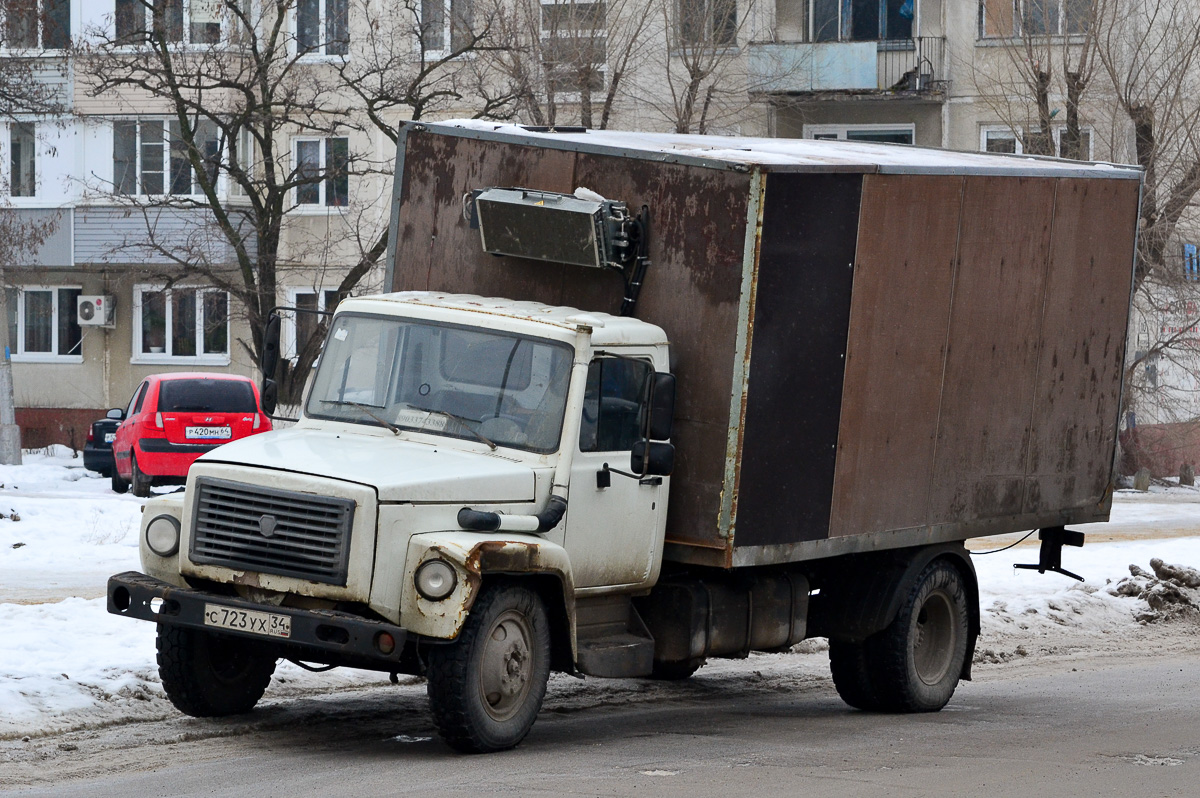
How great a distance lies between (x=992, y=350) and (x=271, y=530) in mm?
4838

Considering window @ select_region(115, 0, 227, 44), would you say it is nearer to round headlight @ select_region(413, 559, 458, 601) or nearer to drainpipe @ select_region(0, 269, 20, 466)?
drainpipe @ select_region(0, 269, 20, 466)

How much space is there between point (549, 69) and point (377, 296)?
20.3 meters

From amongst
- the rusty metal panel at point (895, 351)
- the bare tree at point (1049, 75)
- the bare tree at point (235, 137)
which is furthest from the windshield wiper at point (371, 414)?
the bare tree at point (1049, 75)

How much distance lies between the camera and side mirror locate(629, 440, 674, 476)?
837 centimetres

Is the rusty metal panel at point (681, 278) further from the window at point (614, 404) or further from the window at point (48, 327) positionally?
the window at point (48, 327)

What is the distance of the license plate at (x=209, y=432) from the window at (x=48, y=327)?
669 inches

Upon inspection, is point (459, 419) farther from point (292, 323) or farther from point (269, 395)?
point (292, 323)

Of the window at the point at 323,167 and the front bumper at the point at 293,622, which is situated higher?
the window at the point at 323,167

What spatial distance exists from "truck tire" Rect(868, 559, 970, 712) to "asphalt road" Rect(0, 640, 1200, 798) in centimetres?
15

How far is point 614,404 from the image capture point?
8508mm

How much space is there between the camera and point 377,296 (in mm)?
8875

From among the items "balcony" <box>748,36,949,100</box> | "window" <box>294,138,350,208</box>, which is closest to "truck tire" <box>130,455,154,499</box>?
"window" <box>294,138,350,208</box>

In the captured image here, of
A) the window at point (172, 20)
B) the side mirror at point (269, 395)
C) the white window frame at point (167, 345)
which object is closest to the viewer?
the side mirror at point (269, 395)

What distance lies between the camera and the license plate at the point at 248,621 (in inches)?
293
